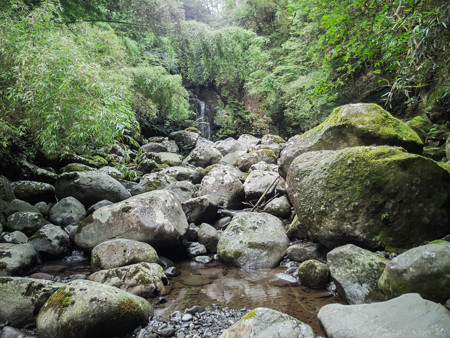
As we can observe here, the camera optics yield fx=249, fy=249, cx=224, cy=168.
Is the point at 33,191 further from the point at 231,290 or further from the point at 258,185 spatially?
the point at 258,185

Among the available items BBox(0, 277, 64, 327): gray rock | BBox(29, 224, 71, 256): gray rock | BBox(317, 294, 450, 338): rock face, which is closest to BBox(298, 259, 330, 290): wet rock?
BBox(317, 294, 450, 338): rock face

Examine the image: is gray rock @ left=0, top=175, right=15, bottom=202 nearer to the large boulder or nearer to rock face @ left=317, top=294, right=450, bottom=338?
the large boulder

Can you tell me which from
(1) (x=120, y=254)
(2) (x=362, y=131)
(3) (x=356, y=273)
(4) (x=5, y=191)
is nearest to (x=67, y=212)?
(4) (x=5, y=191)

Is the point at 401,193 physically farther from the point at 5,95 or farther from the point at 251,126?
the point at 251,126

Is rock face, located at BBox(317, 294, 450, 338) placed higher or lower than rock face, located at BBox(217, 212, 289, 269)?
higher

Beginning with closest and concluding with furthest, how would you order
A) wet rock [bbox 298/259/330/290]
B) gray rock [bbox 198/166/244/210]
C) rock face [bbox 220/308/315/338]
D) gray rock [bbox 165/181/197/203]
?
1. rock face [bbox 220/308/315/338]
2. wet rock [bbox 298/259/330/290]
3. gray rock [bbox 198/166/244/210]
4. gray rock [bbox 165/181/197/203]

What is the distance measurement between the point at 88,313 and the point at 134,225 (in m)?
2.38

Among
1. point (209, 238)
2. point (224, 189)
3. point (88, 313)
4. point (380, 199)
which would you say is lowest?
point (209, 238)

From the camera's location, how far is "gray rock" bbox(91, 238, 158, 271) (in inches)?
167

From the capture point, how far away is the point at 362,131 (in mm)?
5219

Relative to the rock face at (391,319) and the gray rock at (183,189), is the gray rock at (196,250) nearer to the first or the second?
the gray rock at (183,189)

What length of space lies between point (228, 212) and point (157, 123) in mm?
14633

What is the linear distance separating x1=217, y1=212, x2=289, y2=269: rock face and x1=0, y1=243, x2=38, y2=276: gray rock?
3.50 m

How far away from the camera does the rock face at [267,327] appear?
→ 2236mm
